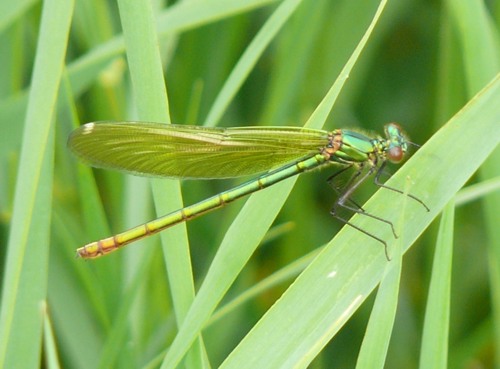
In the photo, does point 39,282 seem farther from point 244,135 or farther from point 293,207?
point 293,207

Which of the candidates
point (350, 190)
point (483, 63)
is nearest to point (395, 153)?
point (350, 190)

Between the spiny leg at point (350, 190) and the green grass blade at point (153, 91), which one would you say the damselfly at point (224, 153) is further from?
the green grass blade at point (153, 91)

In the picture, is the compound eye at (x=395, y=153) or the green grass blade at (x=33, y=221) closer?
the green grass blade at (x=33, y=221)

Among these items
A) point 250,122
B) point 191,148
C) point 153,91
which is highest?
point 250,122

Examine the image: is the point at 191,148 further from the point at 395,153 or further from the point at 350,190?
the point at 395,153

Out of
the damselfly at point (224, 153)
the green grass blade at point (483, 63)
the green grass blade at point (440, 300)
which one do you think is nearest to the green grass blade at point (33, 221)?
the damselfly at point (224, 153)

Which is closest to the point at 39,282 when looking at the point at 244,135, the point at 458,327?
the point at 244,135

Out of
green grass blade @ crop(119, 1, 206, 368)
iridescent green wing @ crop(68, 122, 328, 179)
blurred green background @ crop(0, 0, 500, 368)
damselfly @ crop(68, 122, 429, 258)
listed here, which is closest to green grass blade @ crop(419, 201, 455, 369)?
green grass blade @ crop(119, 1, 206, 368)
